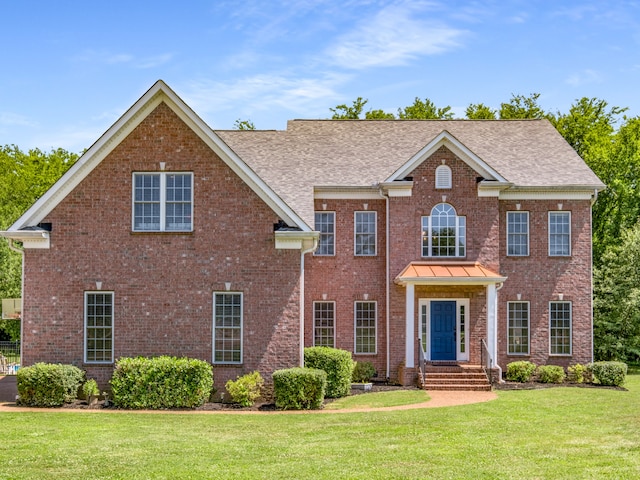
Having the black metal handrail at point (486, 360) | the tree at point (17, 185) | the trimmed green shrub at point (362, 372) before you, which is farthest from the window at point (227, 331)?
the tree at point (17, 185)

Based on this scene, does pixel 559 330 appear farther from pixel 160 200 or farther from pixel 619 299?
pixel 160 200

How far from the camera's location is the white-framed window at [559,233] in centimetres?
2934

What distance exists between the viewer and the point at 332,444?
1477 cm

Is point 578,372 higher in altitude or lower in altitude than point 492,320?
lower

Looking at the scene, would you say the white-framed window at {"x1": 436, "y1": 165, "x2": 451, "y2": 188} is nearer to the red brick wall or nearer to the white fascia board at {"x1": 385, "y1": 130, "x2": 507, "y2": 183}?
the white fascia board at {"x1": 385, "y1": 130, "x2": 507, "y2": 183}

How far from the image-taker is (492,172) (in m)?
27.8

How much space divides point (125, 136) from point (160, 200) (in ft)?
6.61

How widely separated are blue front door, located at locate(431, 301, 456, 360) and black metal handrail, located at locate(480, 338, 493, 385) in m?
1.14

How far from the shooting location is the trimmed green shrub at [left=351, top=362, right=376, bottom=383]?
2797 cm

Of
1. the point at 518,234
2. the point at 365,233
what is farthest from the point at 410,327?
the point at 518,234

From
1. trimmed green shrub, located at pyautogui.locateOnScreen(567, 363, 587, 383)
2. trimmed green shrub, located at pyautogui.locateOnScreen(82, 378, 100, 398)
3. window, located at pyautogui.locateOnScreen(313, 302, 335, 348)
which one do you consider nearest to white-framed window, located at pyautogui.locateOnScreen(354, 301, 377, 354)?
window, located at pyautogui.locateOnScreen(313, 302, 335, 348)

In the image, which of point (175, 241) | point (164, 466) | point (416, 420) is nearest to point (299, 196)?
point (175, 241)

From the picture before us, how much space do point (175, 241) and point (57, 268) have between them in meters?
3.32

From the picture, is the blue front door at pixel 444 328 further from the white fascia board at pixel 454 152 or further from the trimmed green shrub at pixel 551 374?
the white fascia board at pixel 454 152
